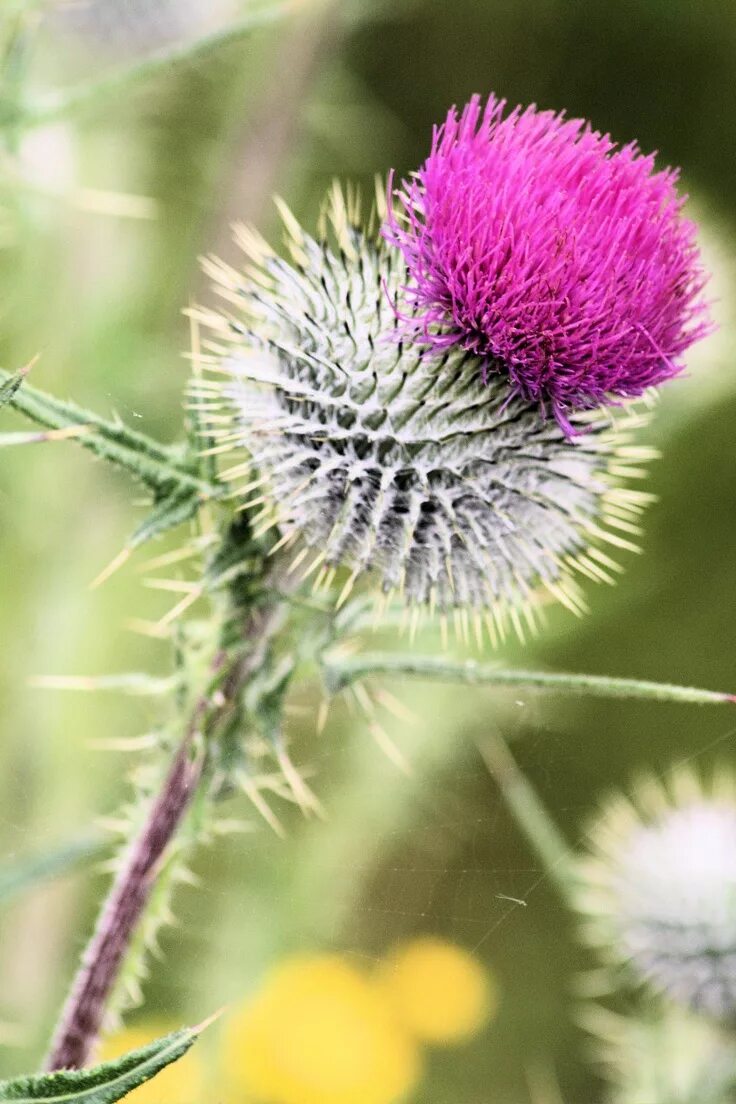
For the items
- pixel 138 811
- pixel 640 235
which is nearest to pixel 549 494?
pixel 640 235

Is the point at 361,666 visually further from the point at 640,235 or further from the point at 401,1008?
the point at 401,1008

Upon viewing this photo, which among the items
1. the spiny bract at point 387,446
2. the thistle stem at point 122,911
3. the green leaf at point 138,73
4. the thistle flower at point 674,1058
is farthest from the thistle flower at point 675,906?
the green leaf at point 138,73

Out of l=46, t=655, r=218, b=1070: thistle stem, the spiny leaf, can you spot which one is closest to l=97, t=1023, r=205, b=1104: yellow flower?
l=46, t=655, r=218, b=1070: thistle stem

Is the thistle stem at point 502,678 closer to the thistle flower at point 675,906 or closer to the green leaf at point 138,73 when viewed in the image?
the thistle flower at point 675,906

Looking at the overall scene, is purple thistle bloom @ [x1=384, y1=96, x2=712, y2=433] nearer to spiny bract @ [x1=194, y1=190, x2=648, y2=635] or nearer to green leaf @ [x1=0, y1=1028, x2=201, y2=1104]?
spiny bract @ [x1=194, y1=190, x2=648, y2=635]

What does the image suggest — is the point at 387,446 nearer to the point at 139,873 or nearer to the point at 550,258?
the point at 550,258

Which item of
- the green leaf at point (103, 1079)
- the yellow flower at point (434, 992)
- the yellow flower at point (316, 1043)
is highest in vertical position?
the green leaf at point (103, 1079)

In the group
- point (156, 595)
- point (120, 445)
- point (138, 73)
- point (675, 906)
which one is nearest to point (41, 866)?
point (120, 445)
